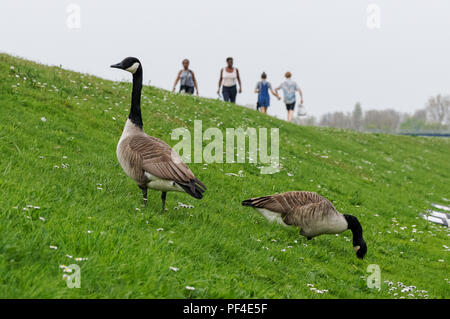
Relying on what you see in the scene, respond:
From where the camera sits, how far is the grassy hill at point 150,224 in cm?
439

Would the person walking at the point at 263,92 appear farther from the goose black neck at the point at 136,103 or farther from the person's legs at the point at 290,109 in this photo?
the goose black neck at the point at 136,103

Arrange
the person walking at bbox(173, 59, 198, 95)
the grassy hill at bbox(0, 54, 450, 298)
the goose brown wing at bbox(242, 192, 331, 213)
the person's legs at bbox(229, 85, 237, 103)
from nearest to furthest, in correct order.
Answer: the grassy hill at bbox(0, 54, 450, 298) → the goose brown wing at bbox(242, 192, 331, 213) → the person walking at bbox(173, 59, 198, 95) → the person's legs at bbox(229, 85, 237, 103)

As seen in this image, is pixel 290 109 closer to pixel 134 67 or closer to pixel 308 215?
pixel 308 215

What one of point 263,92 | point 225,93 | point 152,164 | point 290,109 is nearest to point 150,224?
point 152,164

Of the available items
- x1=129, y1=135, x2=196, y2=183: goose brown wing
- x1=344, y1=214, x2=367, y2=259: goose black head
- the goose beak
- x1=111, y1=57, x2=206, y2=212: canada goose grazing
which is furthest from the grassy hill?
the goose beak

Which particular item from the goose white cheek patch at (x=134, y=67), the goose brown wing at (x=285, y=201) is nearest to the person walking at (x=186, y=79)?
the goose white cheek patch at (x=134, y=67)

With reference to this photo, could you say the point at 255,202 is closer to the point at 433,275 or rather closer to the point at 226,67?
the point at 433,275

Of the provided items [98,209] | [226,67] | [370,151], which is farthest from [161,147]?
[370,151]

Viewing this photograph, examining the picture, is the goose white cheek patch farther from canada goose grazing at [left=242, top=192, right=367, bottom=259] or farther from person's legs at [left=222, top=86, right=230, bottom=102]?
person's legs at [left=222, top=86, right=230, bottom=102]

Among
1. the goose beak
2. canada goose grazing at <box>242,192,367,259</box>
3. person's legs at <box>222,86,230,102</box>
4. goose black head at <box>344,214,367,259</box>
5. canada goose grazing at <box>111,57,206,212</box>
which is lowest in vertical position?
goose black head at <box>344,214,367,259</box>

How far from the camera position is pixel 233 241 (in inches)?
261

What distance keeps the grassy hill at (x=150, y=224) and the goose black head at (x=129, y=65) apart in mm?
2355

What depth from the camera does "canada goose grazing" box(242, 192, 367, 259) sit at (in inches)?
317

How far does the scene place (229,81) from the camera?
2625 cm
